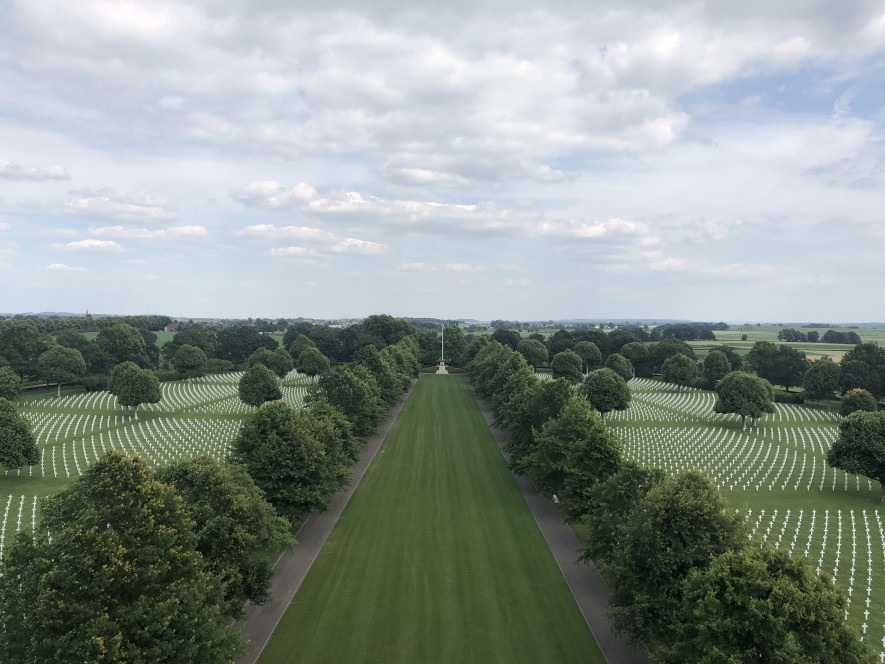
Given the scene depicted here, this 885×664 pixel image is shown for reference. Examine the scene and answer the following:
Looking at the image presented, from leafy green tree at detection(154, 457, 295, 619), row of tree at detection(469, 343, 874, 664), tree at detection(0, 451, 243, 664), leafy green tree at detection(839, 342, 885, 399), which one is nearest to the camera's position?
tree at detection(0, 451, 243, 664)

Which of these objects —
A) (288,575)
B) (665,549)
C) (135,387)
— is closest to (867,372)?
(665,549)

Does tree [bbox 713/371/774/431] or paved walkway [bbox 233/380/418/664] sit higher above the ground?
tree [bbox 713/371/774/431]

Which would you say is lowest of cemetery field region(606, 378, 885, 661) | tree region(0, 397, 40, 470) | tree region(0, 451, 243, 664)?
cemetery field region(606, 378, 885, 661)

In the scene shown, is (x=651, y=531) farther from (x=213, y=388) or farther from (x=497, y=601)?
(x=213, y=388)

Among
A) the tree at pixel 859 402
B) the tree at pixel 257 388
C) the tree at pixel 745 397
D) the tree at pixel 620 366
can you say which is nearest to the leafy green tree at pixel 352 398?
the tree at pixel 257 388

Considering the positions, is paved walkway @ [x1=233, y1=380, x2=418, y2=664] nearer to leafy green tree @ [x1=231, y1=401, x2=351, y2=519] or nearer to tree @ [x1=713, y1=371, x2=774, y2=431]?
leafy green tree @ [x1=231, y1=401, x2=351, y2=519]

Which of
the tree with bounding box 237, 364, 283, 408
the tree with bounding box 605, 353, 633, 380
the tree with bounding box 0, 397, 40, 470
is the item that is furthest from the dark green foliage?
the tree with bounding box 0, 397, 40, 470

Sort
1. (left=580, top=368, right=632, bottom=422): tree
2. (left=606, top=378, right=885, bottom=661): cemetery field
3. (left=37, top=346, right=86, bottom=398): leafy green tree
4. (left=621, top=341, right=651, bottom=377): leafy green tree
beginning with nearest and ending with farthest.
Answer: (left=606, top=378, right=885, bottom=661): cemetery field, (left=580, top=368, right=632, bottom=422): tree, (left=37, top=346, right=86, bottom=398): leafy green tree, (left=621, top=341, right=651, bottom=377): leafy green tree
